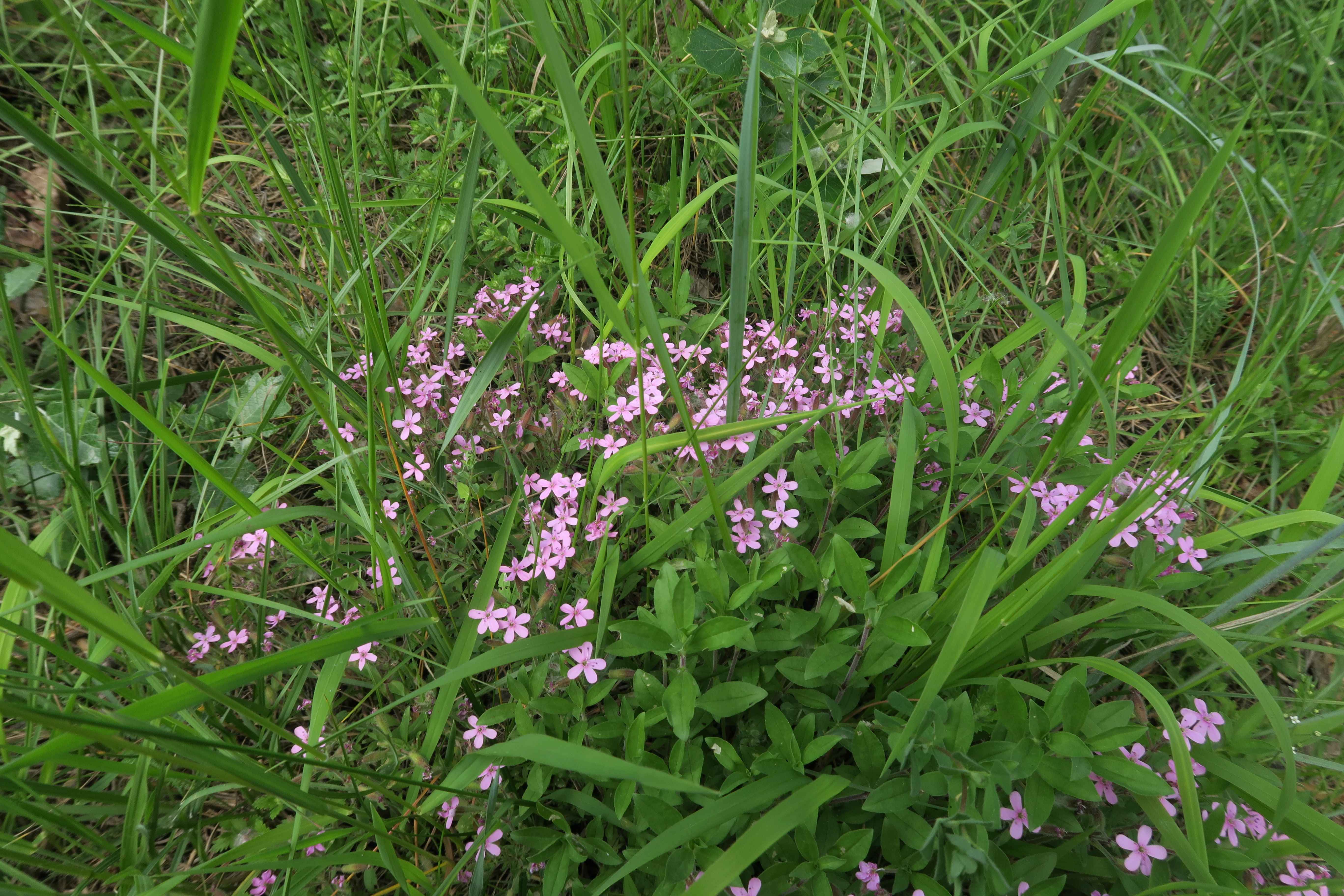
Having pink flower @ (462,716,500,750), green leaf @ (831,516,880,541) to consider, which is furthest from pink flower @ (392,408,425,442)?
green leaf @ (831,516,880,541)

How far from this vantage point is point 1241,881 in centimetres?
166

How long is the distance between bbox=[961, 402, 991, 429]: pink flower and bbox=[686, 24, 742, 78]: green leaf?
136cm

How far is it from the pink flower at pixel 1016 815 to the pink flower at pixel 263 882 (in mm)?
1720

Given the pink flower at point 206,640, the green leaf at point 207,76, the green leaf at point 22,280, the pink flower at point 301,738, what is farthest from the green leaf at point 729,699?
the green leaf at point 22,280

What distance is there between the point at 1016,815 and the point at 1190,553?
3.05 feet

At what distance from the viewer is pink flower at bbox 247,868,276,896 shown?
1814 millimetres

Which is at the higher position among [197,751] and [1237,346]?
[1237,346]

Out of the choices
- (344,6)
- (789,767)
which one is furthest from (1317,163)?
(344,6)

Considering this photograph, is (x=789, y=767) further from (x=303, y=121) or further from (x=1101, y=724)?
(x=303, y=121)

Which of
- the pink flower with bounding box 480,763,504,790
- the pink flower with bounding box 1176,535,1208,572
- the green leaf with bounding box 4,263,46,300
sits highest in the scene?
the green leaf with bounding box 4,263,46,300

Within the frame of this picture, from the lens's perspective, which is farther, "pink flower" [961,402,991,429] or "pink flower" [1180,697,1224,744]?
"pink flower" [961,402,991,429]

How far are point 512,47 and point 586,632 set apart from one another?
2726 millimetres

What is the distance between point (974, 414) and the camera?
2252 millimetres

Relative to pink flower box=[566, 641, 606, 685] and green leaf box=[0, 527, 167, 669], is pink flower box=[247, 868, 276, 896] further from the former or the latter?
green leaf box=[0, 527, 167, 669]
